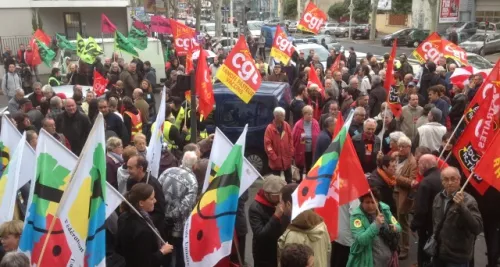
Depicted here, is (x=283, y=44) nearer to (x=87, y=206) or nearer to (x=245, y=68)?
(x=245, y=68)

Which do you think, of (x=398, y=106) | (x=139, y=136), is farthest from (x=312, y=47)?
(x=139, y=136)

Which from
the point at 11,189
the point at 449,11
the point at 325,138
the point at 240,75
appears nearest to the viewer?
the point at 11,189

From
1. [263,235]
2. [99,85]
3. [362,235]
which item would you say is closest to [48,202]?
[263,235]

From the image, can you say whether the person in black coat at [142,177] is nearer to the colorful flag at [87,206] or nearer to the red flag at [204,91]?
the colorful flag at [87,206]

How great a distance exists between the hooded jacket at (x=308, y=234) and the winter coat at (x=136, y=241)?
103cm

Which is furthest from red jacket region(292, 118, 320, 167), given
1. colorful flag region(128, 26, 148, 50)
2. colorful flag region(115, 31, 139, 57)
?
colorful flag region(128, 26, 148, 50)

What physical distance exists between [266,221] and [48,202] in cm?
181

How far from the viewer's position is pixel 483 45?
106 ft

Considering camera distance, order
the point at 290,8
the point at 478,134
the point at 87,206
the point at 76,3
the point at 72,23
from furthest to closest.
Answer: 1. the point at 290,8
2. the point at 72,23
3. the point at 76,3
4. the point at 478,134
5. the point at 87,206

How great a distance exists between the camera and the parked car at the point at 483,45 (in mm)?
32344

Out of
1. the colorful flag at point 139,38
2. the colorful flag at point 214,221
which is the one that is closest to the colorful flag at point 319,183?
the colorful flag at point 214,221

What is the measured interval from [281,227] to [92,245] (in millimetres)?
1532

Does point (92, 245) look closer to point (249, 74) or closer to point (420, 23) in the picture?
point (249, 74)

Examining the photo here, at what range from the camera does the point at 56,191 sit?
461cm
